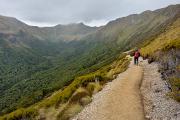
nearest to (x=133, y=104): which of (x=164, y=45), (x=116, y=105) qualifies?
(x=116, y=105)

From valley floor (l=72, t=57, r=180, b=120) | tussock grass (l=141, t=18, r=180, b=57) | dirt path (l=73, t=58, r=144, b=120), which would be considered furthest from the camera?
tussock grass (l=141, t=18, r=180, b=57)

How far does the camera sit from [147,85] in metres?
35.6

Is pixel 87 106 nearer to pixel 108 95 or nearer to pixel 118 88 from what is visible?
pixel 108 95

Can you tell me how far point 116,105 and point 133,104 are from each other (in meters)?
1.48

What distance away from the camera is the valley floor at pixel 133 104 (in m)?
25.0

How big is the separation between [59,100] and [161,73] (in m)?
12.4

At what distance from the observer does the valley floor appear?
25.0m

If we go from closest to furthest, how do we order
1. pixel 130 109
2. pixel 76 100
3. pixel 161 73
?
pixel 130 109, pixel 76 100, pixel 161 73

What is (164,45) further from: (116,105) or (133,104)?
(116,105)

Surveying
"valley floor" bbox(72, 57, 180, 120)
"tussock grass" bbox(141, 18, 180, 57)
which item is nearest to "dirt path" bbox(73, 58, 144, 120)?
"valley floor" bbox(72, 57, 180, 120)

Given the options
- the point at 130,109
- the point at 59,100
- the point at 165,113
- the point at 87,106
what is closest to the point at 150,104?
the point at 130,109

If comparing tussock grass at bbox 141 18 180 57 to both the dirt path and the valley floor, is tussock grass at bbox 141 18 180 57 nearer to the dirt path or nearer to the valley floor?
the valley floor

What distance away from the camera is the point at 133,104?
28.5 metres

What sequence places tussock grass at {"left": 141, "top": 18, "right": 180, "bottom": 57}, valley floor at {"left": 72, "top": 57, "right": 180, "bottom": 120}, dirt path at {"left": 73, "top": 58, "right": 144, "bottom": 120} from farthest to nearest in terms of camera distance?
tussock grass at {"left": 141, "top": 18, "right": 180, "bottom": 57}
dirt path at {"left": 73, "top": 58, "right": 144, "bottom": 120}
valley floor at {"left": 72, "top": 57, "right": 180, "bottom": 120}
